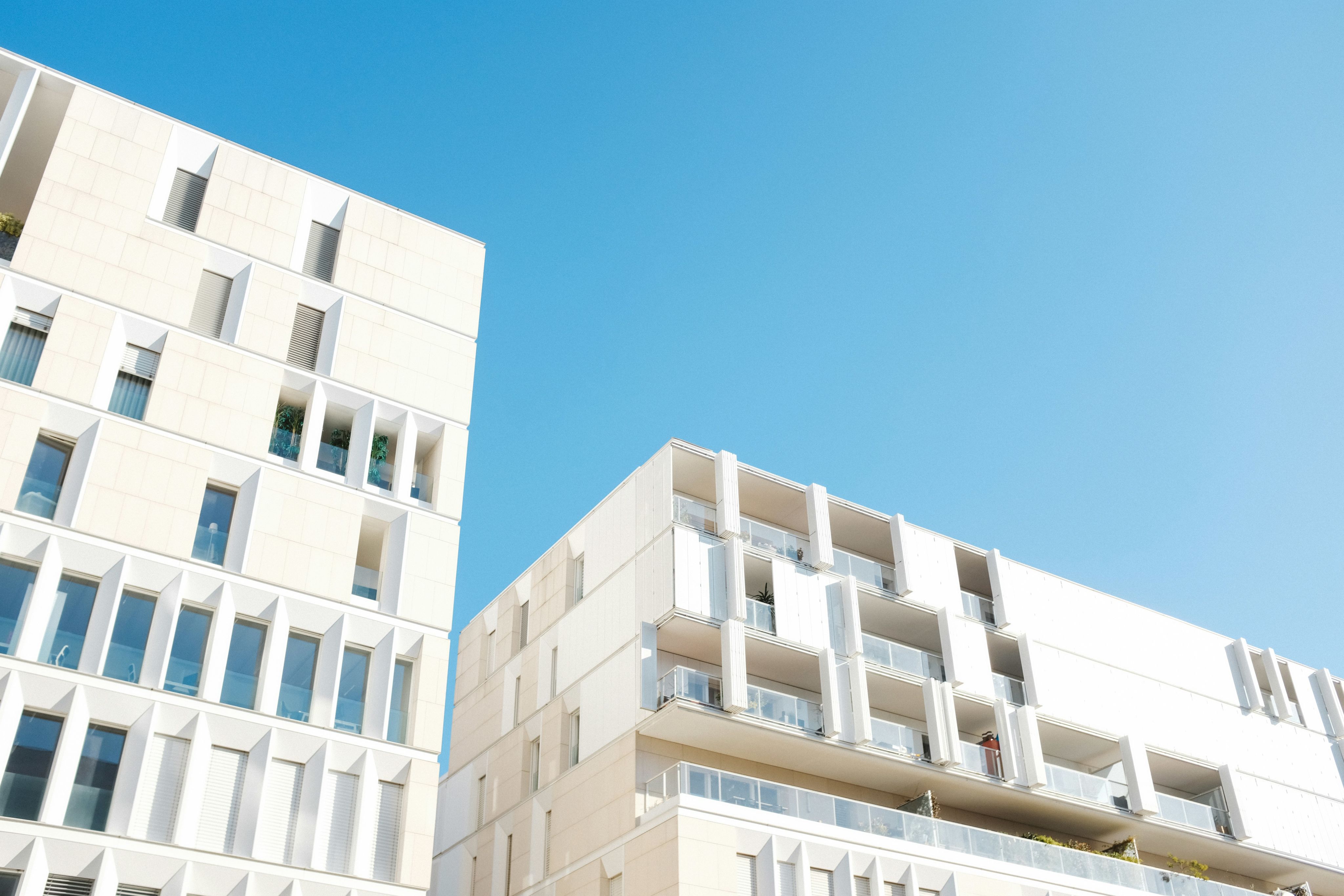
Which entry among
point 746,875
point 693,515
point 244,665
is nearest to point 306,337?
point 244,665

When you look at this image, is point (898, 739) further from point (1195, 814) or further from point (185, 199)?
point (185, 199)

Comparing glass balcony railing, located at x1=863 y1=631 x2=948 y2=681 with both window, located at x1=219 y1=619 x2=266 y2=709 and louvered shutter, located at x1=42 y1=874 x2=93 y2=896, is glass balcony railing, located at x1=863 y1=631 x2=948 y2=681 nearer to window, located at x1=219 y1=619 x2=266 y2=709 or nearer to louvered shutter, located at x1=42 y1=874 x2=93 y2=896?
window, located at x1=219 y1=619 x2=266 y2=709

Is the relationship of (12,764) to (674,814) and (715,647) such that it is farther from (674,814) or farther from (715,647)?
(715,647)

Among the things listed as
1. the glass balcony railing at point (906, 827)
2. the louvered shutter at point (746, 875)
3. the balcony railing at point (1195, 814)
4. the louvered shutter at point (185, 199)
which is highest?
the louvered shutter at point (185, 199)

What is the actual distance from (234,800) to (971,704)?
22.3 meters

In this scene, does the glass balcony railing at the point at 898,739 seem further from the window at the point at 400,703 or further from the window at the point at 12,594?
the window at the point at 12,594

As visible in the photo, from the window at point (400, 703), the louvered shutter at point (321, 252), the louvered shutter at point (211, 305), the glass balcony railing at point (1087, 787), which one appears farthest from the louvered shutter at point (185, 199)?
the glass balcony railing at point (1087, 787)

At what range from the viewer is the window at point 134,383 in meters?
25.4

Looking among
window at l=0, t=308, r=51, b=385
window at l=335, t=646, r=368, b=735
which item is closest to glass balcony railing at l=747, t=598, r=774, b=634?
window at l=335, t=646, r=368, b=735

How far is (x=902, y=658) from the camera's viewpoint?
34750 mm

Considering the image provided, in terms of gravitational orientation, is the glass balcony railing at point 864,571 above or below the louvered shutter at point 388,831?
above

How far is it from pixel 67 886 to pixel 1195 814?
1321 inches

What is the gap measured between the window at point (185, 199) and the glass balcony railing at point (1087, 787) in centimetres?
2868

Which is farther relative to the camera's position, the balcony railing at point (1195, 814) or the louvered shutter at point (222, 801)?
the balcony railing at point (1195, 814)
